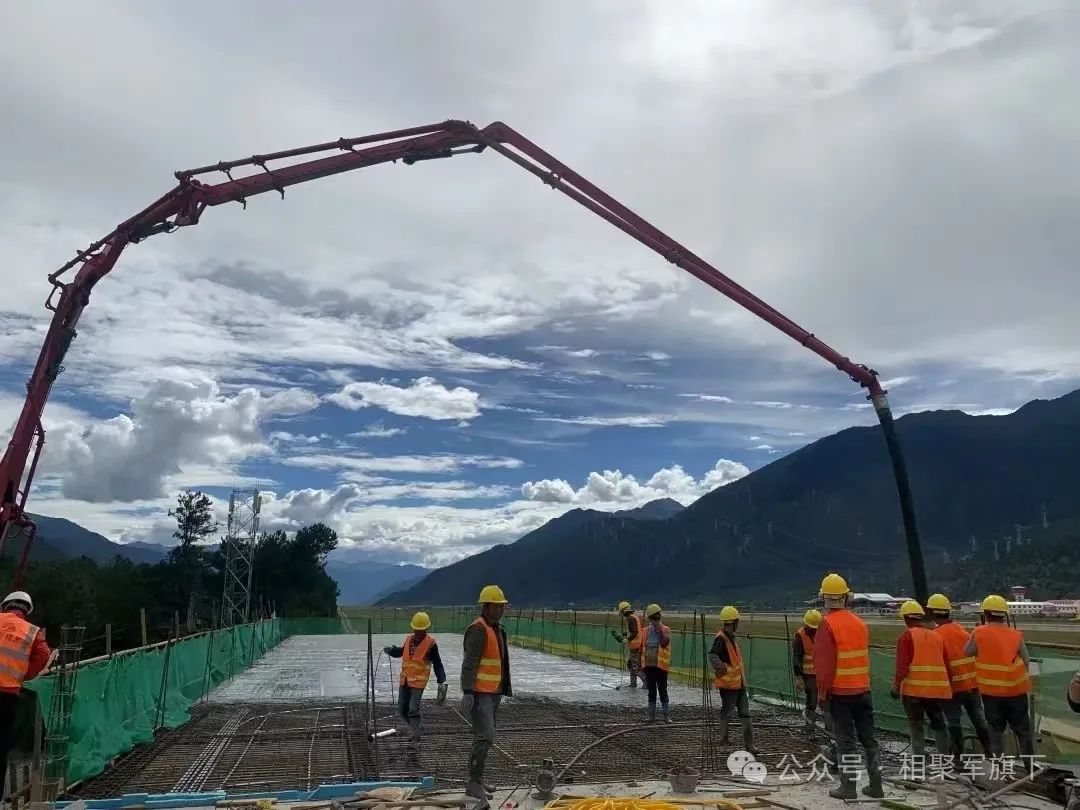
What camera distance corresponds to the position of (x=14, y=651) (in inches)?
276

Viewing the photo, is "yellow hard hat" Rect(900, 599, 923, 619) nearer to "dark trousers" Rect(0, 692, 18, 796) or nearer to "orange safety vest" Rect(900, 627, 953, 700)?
"orange safety vest" Rect(900, 627, 953, 700)

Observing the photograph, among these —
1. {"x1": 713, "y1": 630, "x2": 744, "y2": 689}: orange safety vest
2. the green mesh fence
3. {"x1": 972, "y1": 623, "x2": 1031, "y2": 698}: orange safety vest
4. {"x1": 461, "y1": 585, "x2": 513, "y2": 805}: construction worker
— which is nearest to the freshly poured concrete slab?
the green mesh fence

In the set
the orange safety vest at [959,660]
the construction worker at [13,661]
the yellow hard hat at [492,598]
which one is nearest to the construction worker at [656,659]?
the orange safety vest at [959,660]

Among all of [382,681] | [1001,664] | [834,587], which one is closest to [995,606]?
[1001,664]

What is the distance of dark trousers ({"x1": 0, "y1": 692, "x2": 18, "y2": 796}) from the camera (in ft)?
22.9

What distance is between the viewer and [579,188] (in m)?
16.2

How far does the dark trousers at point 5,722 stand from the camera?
698 cm

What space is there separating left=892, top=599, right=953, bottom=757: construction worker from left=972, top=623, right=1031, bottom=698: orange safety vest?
367mm

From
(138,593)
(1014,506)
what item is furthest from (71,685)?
(1014,506)

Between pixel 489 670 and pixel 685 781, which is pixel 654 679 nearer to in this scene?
pixel 685 781

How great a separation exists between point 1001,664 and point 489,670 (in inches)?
201

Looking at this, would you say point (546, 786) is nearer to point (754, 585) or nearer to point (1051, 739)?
point (1051, 739)

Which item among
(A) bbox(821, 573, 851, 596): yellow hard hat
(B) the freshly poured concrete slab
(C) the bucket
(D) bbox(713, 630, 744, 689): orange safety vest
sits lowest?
(B) the freshly poured concrete slab

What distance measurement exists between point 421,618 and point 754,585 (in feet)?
548
